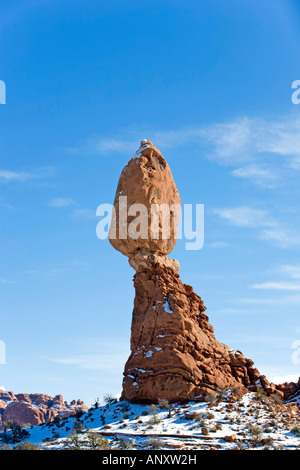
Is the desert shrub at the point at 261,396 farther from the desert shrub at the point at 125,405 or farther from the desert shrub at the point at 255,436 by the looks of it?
the desert shrub at the point at 125,405

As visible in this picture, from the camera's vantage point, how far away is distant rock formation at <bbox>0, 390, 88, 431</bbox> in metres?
86.3

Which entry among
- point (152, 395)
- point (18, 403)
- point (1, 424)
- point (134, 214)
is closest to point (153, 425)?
point (152, 395)

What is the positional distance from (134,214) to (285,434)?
1685cm

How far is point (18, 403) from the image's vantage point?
294ft

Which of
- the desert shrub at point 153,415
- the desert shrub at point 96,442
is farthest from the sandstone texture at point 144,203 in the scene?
the desert shrub at point 96,442

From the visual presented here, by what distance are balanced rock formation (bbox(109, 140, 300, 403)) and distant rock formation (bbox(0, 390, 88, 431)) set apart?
4391cm

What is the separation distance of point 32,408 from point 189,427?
201 feet

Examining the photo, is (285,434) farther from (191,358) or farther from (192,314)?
(192,314)

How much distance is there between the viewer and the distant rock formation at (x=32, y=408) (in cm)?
8631

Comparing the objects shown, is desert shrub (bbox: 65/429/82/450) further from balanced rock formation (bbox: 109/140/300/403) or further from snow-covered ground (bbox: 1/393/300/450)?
balanced rock formation (bbox: 109/140/300/403)

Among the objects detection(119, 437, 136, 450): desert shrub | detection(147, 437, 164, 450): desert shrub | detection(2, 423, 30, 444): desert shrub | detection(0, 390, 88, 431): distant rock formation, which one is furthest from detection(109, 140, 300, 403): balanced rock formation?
detection(0, 390, 88, 431): distant rock formation

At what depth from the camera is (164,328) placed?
3747 cm

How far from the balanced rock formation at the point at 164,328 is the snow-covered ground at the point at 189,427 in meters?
1.26
